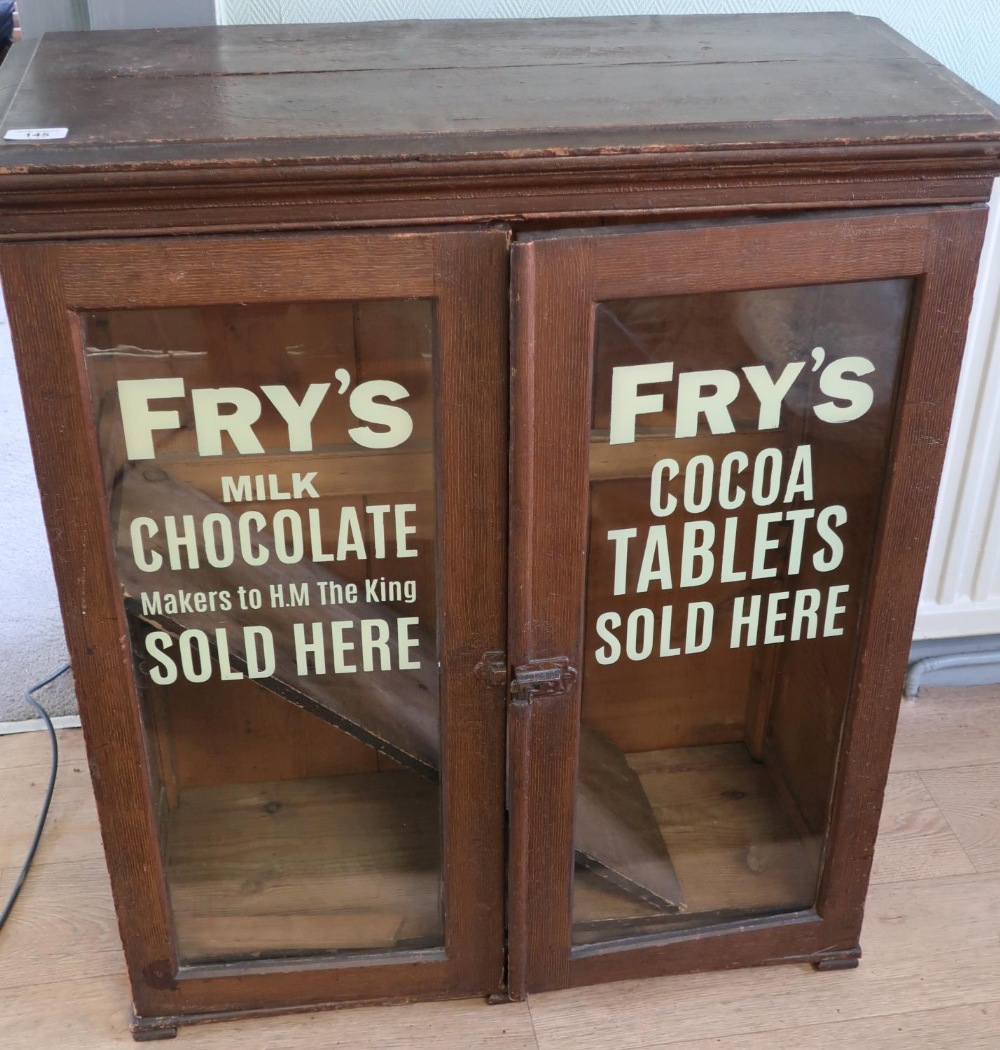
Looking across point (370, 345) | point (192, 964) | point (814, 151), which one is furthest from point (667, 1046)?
point (814, 151)

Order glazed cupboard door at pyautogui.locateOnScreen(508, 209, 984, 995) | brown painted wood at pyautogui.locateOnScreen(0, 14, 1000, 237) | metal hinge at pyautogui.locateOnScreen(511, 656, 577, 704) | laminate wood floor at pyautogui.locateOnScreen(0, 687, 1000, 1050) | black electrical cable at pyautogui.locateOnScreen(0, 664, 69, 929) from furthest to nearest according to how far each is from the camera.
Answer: black electrical cable at pyautogui.locateOnScreen(0, 664, 69, 929)
laminate wood floor at pyautogui.locateOnScreen(0, 687, 1000, 1050)
metal hinge at pyautogui.locateOnScreen(511, 656, 577, 704)
glazed cupboard door at pyautogui.locateOnScreen(508, 209, 984, 995)
brown painted wood at pyautogui.locateOnScreen(0, 14, 1000, 237)

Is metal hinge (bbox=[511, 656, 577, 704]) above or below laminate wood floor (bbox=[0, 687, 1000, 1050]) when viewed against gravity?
above

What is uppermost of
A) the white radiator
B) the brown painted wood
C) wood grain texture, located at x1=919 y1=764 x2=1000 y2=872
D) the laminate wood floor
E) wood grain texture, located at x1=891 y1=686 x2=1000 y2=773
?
the brown painted wood

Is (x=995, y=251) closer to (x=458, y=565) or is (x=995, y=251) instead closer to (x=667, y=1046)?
(x=458, y=565)

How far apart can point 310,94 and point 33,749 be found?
1.05 meters

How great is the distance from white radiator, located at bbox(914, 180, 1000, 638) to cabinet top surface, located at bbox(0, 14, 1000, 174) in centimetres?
39

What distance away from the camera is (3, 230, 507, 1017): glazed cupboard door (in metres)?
0.97

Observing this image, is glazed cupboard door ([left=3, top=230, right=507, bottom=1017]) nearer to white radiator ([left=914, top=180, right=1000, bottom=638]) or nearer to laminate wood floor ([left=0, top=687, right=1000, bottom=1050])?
laminate wood floor ([left=0, top=687, right=1000, bottom=1050])

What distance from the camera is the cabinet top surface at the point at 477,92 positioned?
3.04 feet

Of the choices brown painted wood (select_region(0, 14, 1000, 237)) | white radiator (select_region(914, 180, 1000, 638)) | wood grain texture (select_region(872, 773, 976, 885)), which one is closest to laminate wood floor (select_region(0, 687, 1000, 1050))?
wood grain texture (select_region(872, 773, 976, 885))

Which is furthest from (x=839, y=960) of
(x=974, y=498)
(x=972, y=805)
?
(x=974, y=498)

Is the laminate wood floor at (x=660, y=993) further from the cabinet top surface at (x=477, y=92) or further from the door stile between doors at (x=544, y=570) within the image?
the cabinet top surface at (x=477, y=92)

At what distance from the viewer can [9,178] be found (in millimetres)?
876

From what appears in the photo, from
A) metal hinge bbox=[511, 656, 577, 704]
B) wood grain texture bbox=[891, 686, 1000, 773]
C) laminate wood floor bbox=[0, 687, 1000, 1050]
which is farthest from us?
wood grain texture bbox=[891, 686, 1000, 773]
